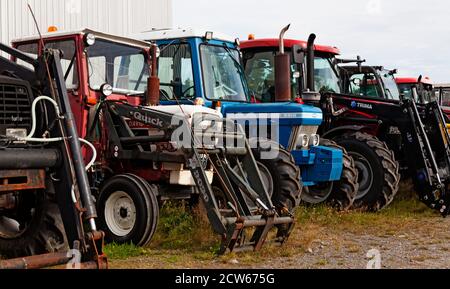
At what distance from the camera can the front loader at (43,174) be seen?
16.0ft

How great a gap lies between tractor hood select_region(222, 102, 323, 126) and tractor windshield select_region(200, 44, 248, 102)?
Result: 0.64 feet

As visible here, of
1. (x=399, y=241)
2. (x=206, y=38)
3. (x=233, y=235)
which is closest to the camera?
(x=233, y=235)

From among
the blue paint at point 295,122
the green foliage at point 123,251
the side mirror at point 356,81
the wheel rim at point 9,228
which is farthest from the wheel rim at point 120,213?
the side mirror at point 356,81

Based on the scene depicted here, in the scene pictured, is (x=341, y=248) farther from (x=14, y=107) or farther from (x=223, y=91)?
(x=14, y=107)

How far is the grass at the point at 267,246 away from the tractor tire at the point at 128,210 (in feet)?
0.51

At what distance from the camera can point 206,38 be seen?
8.44m

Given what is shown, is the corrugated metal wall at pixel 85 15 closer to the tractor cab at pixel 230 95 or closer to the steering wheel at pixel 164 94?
the tractor cab at pixel 230 95

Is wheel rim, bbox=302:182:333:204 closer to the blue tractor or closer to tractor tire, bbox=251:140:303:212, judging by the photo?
the blue tractor

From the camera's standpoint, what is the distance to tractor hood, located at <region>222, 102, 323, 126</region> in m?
8.55

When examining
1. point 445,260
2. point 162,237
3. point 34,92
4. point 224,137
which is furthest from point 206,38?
point 445,260

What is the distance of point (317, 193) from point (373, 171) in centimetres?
94

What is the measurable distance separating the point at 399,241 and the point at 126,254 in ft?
10.7

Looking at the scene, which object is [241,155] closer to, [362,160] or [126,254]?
[126,254]
